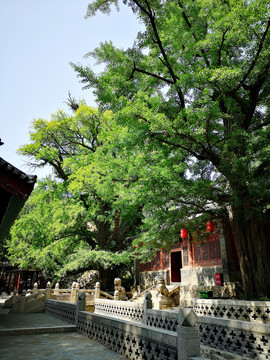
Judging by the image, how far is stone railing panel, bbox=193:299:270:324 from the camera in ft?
24.3

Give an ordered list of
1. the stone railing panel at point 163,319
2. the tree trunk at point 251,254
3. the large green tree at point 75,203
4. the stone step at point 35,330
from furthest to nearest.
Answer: the large green tree at point 75,203, the tree trunk at point 251,254, the stone step at point 35,330, the stone railing panel at point 163,319

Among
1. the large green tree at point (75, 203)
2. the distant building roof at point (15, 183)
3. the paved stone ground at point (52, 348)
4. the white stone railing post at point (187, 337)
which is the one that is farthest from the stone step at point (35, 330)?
the large green tree at point (75, 203)

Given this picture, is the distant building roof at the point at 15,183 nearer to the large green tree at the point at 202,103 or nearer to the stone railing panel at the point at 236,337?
the large green tree at the point at 202,103

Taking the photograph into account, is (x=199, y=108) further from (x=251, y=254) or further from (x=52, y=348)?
(x=52, y=348)

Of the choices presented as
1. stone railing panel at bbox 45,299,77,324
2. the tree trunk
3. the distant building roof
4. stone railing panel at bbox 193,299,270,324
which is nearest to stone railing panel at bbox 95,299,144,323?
stone railing panel at bbox 45,299,77,324

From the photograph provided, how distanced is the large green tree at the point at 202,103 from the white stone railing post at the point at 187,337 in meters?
5.41

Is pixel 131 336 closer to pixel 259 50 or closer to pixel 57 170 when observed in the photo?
pixel 259 50

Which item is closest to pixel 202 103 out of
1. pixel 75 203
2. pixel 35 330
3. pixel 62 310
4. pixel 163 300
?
pixel 35 330

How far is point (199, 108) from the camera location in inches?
340

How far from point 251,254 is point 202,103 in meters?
5.99

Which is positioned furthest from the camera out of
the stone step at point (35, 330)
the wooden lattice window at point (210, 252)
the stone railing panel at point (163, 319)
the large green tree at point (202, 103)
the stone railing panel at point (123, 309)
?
the wooden lattice window at point (210, 252)

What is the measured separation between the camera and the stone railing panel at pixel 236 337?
5.62 m

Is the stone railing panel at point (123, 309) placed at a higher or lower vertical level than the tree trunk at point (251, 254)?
lower

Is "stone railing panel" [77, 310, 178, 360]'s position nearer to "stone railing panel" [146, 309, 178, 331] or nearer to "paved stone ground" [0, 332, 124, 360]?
"paved stone ground" [0, 332, 124, 360]
